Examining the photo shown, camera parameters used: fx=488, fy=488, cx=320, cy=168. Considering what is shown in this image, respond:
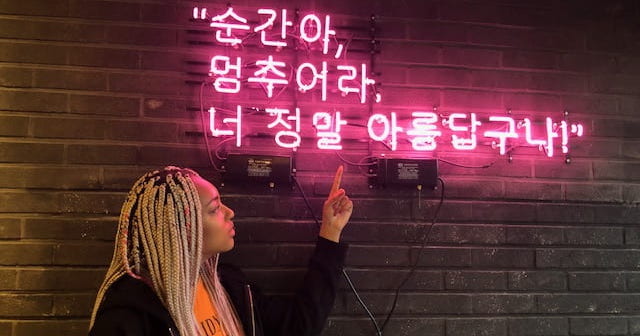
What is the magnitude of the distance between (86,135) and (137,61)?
1.36 feet

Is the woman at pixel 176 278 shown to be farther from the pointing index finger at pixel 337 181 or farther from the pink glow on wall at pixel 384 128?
the pink glow on wall at pixel 384 128

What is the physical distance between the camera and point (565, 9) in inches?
103

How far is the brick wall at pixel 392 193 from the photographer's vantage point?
2.20 meters

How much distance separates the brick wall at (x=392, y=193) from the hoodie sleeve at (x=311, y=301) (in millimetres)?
193

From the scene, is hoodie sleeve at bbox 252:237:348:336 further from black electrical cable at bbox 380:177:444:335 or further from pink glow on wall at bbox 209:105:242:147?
pink glow on wall at bbox 209:105:242:147

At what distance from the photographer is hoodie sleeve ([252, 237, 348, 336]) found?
2047 mm

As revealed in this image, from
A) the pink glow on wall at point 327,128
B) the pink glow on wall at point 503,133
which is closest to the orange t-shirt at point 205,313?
the pink glow on wall at point 327,128

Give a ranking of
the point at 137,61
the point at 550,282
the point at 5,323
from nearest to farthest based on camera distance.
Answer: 1. the point at 5,323
2. the point at 137,61
3. the point at 550,282

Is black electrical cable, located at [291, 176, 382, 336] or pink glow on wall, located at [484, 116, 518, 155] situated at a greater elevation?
pink glow on wall, located at [484, 116, 518, 155]

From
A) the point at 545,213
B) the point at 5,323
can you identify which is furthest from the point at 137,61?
the point at 545,213

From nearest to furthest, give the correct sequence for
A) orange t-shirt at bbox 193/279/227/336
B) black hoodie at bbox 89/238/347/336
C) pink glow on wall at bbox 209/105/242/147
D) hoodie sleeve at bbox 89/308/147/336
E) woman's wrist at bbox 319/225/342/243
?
hoodie sleeve at bbox 89/308/147/336, orange t-shirt at bbox 193/279/227/336, black hoodie at bbox 89/238/347/336, woman's wrist at bbox 319/225/342/243, pink glow on wall at bbox 209/105/242/147

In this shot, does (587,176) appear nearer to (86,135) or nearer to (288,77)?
(288,77)

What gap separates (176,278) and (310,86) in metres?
1.11

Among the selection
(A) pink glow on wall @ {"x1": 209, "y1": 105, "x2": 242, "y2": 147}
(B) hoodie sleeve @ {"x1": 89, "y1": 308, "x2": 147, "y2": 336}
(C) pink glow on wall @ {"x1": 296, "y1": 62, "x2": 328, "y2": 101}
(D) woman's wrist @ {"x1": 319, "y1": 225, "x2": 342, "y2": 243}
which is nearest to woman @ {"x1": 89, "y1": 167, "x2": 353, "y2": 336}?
(B) hoodie sleeve @ {"x1": 89, "y1": 308, "x2": 147, "y2": 336}
